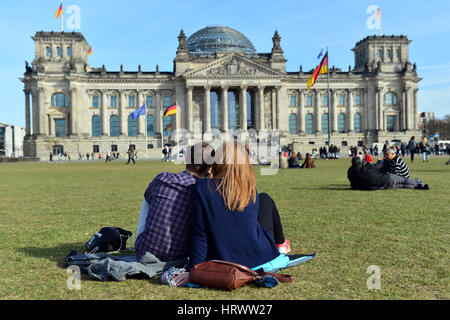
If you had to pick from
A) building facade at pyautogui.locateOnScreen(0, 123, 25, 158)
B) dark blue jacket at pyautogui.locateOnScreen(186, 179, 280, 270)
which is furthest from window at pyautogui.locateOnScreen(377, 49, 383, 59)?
building facade at pyautogui.locateOnScreen(0, 123, 25, 158)

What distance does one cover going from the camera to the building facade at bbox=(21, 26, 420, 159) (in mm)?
76625

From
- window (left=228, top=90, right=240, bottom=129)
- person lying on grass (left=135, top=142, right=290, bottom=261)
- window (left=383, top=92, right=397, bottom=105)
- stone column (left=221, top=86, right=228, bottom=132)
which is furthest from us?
window (left=383, top=92, right=397, bottom=105)

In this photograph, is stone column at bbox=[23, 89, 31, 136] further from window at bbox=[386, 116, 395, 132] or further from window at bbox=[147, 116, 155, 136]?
window at bbox=[386, 116, 395, 132]

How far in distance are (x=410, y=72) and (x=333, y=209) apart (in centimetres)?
8109

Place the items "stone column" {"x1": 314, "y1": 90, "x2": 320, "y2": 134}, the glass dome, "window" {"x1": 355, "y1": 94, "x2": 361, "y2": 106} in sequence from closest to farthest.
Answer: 1. "stone column" {"x1": 314, "y1": 90, "x2": 320, "y2": 134}
2. "window" {"x1": 355, "y1": 94, "x2": 361, "y2": 106}
3. the glass dome

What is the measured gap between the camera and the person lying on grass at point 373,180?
14.5m

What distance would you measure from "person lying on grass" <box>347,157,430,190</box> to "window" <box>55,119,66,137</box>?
235ft

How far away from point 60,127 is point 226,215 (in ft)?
260

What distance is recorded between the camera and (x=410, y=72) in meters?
82.6

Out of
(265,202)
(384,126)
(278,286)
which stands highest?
(384,126)

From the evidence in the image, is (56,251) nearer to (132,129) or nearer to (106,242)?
(106,242)
